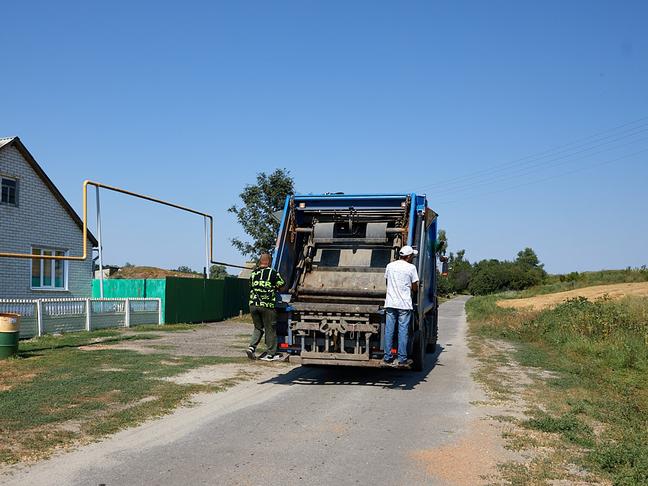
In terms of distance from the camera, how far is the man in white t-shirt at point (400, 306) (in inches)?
355

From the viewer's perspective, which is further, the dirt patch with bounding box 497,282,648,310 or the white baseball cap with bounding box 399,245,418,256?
the dirt patch with bounding box 497,282,648,310

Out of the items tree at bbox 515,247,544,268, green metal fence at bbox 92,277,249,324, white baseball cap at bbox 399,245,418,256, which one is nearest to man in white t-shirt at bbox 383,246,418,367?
Result: white baseball cap at bbox 399,245,418,256

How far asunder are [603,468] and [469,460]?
1.04 metres

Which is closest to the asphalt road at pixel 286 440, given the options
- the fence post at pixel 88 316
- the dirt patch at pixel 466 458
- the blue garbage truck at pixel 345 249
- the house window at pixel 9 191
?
the dirt patch at pixel 466 458

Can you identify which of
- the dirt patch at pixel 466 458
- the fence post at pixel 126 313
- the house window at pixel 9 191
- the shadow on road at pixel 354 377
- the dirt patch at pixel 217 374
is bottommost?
the shadow on road at pixel 354 377

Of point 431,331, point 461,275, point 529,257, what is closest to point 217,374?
point 431,331

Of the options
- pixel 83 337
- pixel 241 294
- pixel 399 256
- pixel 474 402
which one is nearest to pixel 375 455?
pixel 474 402

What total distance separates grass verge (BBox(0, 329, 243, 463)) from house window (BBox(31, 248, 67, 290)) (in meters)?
8.71

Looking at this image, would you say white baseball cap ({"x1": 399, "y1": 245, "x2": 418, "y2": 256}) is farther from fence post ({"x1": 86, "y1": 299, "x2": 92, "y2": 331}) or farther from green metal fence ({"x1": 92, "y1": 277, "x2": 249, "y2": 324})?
green metal fence ({"x1": 92, "y1": 277, "x2": 249, "y2": 324})

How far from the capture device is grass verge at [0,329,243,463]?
239 inches

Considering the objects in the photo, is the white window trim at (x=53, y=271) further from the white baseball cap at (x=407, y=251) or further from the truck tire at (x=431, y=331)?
the white baseball cap at (x=407, y=251)

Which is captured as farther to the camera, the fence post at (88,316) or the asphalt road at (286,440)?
the fence post at (88,316)

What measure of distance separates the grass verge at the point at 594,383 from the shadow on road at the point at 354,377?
191 cm

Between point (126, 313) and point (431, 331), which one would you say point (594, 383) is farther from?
point (126, 313)
